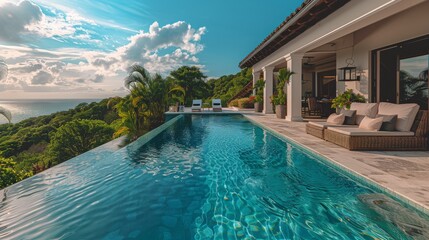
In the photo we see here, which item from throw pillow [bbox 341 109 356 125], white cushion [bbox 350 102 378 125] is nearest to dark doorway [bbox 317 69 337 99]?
white cushion [bbox 350 102 378 125]

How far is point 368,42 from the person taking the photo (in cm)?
939

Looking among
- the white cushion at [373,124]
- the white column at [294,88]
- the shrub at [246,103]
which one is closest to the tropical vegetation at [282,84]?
the white column at [294,88]

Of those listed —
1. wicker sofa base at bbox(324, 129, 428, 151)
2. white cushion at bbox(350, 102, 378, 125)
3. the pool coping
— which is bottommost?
the pool coping

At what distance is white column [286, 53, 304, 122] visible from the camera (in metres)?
11.7

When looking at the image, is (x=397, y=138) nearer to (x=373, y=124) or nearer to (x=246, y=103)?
(x=373, y=124)

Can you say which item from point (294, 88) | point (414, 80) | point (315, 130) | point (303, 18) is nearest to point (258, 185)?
point (315, 130)

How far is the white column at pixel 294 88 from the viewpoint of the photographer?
1170 cm

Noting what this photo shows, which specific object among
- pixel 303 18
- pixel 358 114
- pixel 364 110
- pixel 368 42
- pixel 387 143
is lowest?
pixel 387 143

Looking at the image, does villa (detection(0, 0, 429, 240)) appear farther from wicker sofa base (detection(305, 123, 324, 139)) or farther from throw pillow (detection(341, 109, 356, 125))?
throw pillow (detection(341, 109, 356, 125))

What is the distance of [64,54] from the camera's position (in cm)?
1848

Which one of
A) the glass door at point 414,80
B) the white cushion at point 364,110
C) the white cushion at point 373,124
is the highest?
the glass door at point 414,80

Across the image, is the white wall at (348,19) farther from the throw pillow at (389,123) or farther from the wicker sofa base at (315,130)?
the wicker sofa base at (315,130)

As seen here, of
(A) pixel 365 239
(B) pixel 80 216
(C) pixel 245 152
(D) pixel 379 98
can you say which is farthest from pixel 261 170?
(D) pixel 379 98

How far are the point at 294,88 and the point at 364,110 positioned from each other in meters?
4.84
